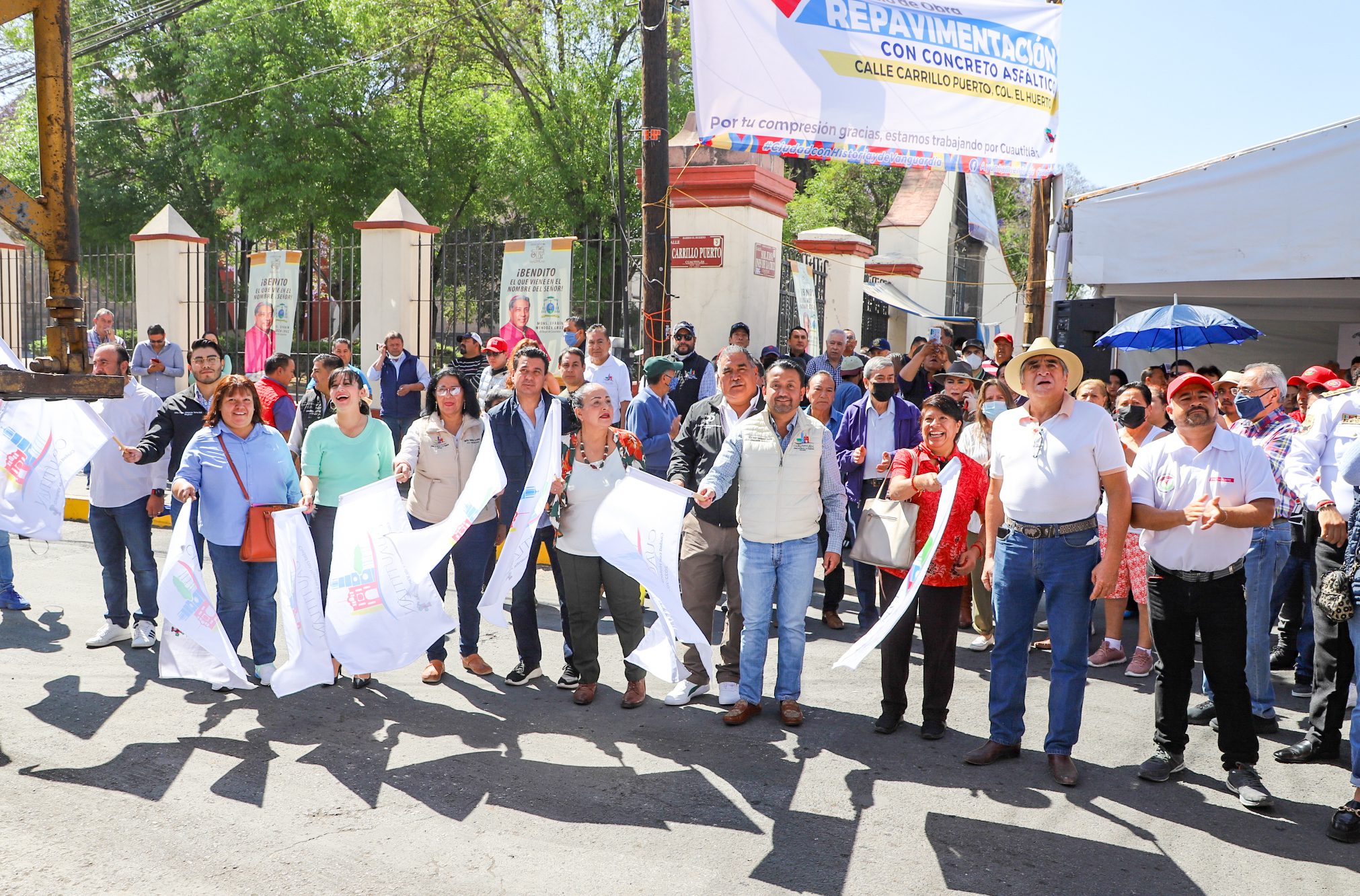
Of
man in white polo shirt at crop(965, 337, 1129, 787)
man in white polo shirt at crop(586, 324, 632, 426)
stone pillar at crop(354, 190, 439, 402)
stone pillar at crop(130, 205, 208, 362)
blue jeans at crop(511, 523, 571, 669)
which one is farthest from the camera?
stone pillar at crop(130, 205, 208, 362)

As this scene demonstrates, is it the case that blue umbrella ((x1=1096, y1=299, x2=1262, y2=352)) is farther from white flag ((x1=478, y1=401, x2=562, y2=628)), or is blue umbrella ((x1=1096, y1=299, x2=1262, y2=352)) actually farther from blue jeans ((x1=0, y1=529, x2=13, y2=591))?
blue jeans ((x1=0, y1=529, x2=13, y2=591))

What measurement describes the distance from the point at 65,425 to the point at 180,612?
1.76 metres

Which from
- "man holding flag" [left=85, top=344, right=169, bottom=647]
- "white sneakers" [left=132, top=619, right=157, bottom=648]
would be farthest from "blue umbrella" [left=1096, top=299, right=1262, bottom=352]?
"white sneakers" [left=132, top=619, right=157, bottom=648]

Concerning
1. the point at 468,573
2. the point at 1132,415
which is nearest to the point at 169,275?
the point at 468,573

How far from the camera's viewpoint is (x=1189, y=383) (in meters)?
4.54

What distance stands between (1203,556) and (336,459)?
447 cm

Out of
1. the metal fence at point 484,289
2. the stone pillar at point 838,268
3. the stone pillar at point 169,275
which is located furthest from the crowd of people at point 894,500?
the stone pillar at point 169,275

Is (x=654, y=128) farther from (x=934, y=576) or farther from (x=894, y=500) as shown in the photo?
(x=934, y=576)

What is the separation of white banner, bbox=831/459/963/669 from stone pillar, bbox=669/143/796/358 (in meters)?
5.84

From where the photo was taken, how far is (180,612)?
5176mm

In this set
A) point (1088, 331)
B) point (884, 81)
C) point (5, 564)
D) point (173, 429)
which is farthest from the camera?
point (1088, 331)

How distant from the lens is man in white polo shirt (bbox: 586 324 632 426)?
869cm

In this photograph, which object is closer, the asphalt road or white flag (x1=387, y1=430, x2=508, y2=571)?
the asphalt road

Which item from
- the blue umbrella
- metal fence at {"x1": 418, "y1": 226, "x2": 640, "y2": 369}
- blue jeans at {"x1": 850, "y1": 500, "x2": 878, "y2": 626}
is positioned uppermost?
metal fence at {"x1": 418, "y1": 226, "x2": 640, "y2": 369}
